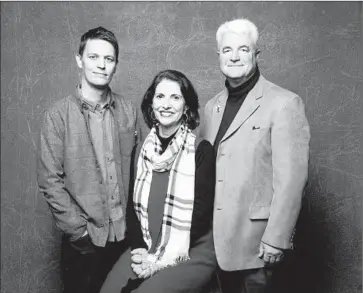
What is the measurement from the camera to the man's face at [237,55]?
8.50 ft

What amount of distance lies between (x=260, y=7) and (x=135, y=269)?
78.7 inches

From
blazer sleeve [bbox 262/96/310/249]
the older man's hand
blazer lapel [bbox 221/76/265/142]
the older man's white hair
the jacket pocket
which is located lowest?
the older man's hand

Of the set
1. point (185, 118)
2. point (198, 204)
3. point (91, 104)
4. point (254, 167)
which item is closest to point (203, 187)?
point (198, 204)

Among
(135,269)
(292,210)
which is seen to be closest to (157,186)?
(135,269)

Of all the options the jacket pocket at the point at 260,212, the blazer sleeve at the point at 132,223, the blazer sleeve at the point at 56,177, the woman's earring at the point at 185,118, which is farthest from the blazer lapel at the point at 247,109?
the blazer sleeve at the point at 56,177

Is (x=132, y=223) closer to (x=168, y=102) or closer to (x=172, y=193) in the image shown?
(x=172, y=193)

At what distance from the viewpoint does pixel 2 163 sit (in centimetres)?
374

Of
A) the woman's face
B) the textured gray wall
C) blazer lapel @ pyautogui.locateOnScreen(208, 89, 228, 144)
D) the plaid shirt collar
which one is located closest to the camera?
the woman's face

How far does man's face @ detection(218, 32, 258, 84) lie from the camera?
259cm

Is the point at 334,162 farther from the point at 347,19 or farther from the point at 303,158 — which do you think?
the point at 303,158

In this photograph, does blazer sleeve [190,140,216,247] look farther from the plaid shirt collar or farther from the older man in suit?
the plaid shirt collar

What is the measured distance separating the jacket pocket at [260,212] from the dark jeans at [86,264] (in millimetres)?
838

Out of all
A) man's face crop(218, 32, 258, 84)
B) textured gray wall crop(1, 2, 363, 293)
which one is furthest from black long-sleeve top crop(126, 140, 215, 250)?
textured gray wall crop(1, 2, 363, 293)

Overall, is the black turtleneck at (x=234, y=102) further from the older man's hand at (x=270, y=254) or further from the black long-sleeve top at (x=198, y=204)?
the older man's hand at (x=270, y=254)
